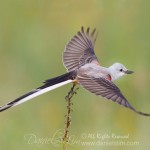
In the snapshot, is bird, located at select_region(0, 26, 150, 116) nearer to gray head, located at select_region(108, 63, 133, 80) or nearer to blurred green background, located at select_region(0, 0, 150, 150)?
gray head, located at select_region(108, 63, 133, 80)

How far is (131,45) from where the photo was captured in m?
7.22

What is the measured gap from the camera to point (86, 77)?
16.1 feet

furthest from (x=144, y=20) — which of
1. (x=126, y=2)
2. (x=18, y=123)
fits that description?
(x=18, y=123)

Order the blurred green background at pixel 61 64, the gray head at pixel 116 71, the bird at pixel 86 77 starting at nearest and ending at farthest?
1. the bird at pixel 86 77
2. the gray head at pixel 116 71
3. the blurred green background at pixel 61 64

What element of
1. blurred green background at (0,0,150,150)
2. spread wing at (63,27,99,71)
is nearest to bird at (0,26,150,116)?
spread wing at (63,27,99,71)

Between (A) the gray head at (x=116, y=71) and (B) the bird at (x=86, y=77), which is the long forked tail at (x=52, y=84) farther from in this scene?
(A) the gray head at (x=116, y=71)

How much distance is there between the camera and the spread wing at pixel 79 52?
225 inches

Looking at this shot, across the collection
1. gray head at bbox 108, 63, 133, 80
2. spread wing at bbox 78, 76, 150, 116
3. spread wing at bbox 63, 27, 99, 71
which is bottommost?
spread wing at bbox 78, 76, 150, 116

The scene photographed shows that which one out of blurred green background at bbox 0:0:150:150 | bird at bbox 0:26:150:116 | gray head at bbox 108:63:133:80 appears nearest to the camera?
bird at bbox 0:26:150:116

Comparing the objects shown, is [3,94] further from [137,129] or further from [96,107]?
[137,129]

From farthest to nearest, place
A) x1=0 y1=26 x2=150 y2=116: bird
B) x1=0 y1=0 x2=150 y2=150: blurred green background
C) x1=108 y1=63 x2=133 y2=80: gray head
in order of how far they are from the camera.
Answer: x1=0 y1=0 x2=150 y2=150: blurred green background, x1=108 y1=63 x2=133 y2=80: gray head, x1=0 y1=26 x2=150 y2=116: bird

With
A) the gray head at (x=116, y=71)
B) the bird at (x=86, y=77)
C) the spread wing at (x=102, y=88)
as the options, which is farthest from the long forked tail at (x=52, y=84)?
the gray head at (x=116, y=71)

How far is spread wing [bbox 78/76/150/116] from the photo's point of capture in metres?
4.66

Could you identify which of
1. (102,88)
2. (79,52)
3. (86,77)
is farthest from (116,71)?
(79,52)
